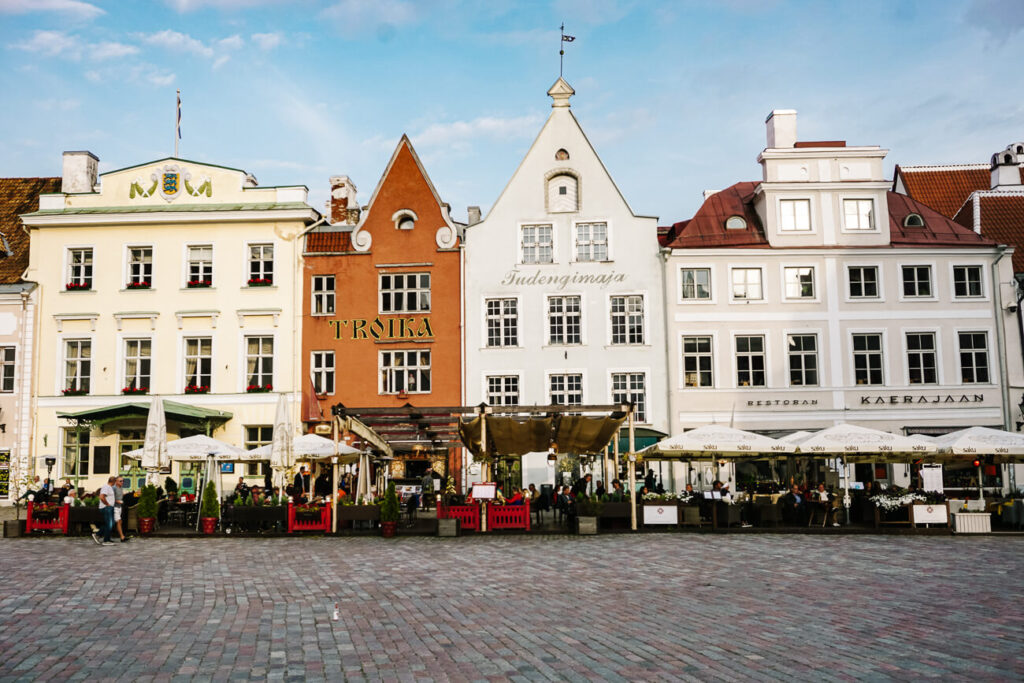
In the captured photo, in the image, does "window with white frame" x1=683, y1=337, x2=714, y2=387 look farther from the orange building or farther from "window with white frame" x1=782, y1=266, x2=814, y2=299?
the orange building

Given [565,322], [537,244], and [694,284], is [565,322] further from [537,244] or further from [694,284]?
[694,284]

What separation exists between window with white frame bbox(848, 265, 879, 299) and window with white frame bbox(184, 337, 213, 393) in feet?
78.0

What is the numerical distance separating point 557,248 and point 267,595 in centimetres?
2370

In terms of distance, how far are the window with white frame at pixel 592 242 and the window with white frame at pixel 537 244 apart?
1067mm

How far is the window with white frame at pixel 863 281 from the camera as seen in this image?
1399 inches

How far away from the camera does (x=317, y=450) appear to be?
2541 cm

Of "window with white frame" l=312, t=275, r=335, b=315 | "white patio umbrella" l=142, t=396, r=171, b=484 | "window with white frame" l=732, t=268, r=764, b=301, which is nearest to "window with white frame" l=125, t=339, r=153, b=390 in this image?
"window with white frame" l=312, t=275, r=335, b=315

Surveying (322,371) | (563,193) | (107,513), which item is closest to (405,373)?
(322,371)

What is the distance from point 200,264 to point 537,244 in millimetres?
12761

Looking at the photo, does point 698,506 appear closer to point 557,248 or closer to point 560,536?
point 560,536

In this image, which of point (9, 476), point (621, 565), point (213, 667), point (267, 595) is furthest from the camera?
point (9, 476)

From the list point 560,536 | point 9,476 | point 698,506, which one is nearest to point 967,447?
point 698,506

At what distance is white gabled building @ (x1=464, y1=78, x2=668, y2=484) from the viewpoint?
3488cm

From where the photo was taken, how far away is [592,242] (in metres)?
35.8
